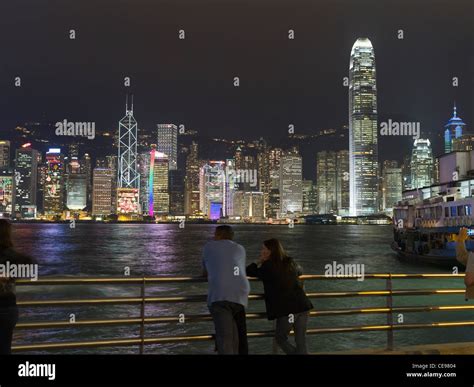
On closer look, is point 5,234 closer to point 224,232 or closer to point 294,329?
point 224,232

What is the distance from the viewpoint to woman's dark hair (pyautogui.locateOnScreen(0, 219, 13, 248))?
3.69 m

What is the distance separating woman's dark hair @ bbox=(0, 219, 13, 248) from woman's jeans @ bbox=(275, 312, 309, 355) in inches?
87.5

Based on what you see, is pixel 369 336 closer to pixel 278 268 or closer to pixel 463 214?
pixel 278 268

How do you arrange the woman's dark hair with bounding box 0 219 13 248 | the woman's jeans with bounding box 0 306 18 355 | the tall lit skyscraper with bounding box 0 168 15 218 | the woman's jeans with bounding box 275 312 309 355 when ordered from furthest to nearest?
1. the tall lit skyscraper with bounding box 0 168 15 218
2. the woman's jeans with bounding box 275 312 309 355
3. the woman's dark hair with bounding box 0 219 13 248
4. the woman's jeans with bounding box 0 306 18 355

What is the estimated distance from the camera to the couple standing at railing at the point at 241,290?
12.7 feet

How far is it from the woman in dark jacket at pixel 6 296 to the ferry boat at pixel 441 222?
26491mm

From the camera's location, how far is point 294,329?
4387 mm

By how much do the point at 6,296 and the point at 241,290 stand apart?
1.66 m

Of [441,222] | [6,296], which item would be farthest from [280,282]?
[441,222]

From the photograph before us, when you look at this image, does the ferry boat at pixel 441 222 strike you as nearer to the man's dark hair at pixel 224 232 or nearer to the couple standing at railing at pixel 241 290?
the couple standing at railing at pixel 241 290

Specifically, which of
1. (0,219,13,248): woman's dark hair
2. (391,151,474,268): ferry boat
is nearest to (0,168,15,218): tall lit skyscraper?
(391,151,474,268): ferry boat

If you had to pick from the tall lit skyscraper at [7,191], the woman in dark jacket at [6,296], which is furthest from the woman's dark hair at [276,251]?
the tall lit skyscraper at [7,191]

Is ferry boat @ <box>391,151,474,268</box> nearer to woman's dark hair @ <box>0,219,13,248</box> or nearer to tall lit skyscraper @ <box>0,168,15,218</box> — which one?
woman's dark hair @ <box>0,219,13,248</box>
